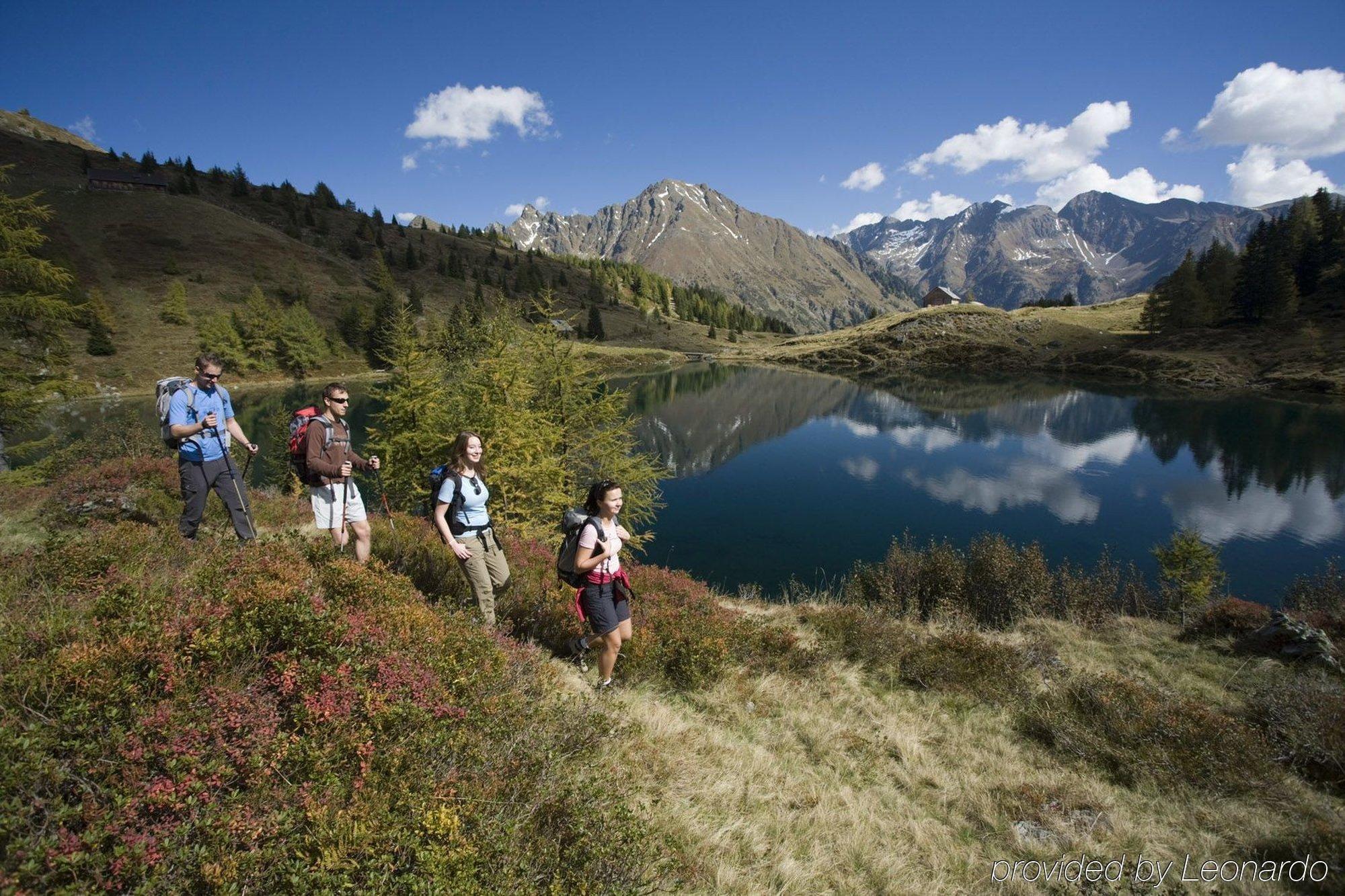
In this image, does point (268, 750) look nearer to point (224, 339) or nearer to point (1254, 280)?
point (224, 339)

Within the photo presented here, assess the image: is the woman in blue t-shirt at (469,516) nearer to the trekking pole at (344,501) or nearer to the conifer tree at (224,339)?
the trekking pole at (344,501)

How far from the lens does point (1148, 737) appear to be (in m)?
6.93

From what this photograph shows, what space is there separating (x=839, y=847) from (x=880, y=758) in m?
2.03

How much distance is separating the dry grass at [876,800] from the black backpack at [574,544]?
150cm

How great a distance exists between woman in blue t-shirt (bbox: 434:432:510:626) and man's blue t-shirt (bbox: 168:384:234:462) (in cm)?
352

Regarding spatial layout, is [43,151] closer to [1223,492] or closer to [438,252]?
[438,252]

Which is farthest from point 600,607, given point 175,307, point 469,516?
point 175,307

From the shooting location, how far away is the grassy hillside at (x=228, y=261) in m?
74.4

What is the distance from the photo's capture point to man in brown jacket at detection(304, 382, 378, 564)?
7.50 m

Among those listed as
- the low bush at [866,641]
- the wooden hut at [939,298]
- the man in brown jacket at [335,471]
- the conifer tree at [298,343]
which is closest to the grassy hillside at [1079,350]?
the wooden hut at [939,298]

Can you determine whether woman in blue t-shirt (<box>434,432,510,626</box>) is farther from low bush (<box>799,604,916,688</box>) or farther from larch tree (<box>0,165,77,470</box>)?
larch tree (<box>0,165,77,470</box>)

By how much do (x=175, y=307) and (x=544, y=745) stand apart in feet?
335

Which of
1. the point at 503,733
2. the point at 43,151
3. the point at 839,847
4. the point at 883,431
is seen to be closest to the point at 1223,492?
the point at 883,431

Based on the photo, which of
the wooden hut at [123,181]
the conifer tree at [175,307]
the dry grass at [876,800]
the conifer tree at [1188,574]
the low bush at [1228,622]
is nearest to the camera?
the dry grass at [876,800]
